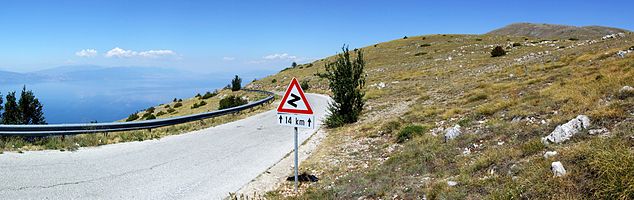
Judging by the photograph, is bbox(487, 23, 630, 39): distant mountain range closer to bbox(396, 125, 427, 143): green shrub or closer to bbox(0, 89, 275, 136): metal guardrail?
bbox(396, 125, 427, 143): green shrub

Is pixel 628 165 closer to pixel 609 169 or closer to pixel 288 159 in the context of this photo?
pixel 609 169

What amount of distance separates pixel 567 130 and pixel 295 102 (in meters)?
5.46

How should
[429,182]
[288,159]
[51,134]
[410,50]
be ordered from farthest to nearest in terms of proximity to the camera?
1. [410,50]
2. [51,134]
3. [288,159]
4. [429,182]

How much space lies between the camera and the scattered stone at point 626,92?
1020 centimetres

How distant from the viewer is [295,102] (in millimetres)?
8336

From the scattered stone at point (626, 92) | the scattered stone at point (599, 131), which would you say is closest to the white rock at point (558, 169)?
the scattered stone at point (599, 131)

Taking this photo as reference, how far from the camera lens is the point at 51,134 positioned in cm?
1267

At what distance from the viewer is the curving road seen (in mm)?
7996

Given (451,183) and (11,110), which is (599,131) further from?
(11,110)

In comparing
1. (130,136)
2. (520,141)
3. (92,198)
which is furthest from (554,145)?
(130,136)

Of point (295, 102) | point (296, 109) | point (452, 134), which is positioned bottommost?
point (452, 134)

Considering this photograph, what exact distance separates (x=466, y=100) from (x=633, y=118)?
9.71 meters

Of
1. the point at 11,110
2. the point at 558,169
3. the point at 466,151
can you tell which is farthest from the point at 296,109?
the point at 11,110

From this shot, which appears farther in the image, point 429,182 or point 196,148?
point 196,148
